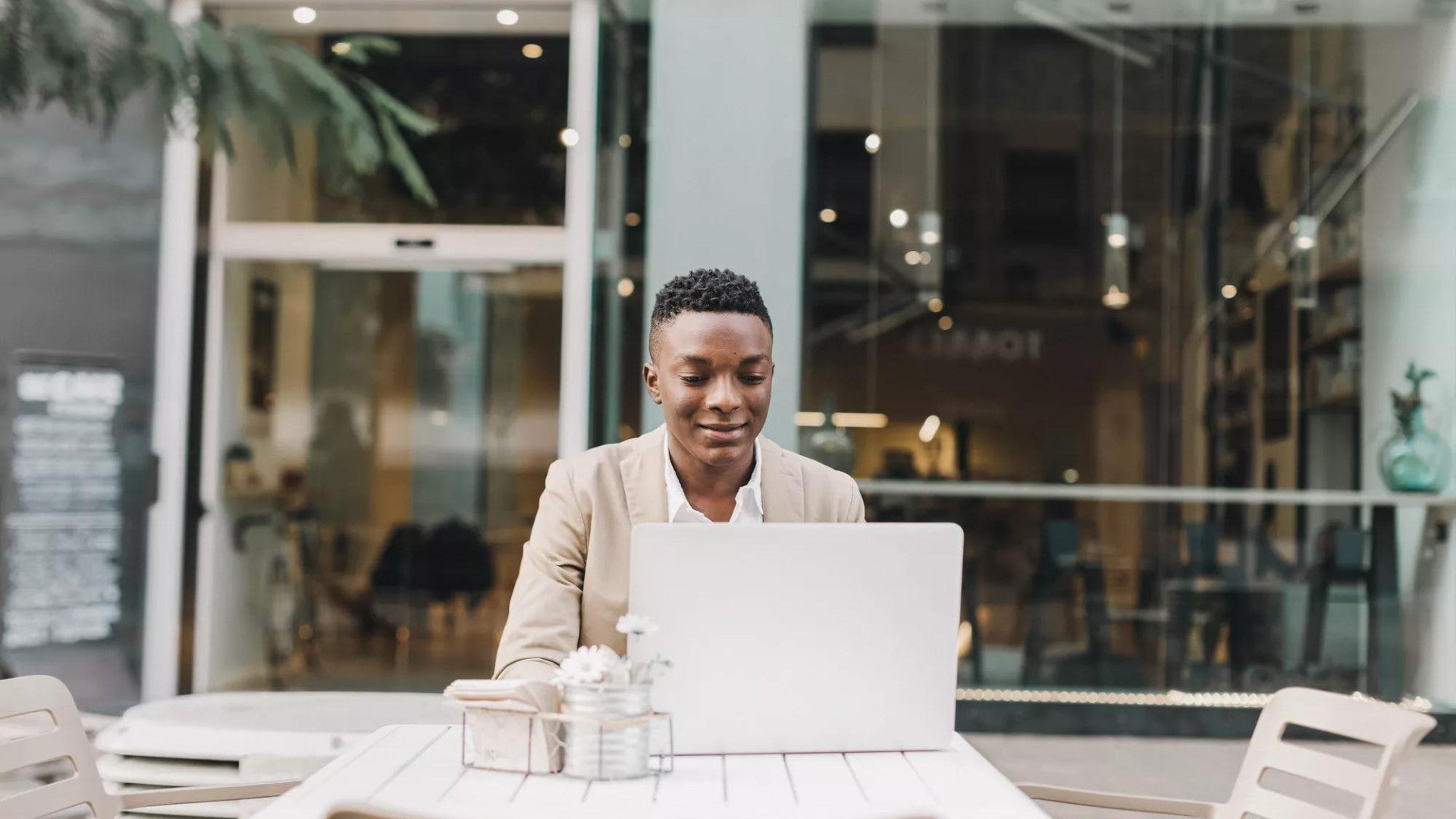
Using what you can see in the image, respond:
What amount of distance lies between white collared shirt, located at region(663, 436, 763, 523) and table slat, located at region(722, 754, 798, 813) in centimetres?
55

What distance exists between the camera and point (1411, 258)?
21.8 feet

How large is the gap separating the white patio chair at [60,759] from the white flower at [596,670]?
671 mm

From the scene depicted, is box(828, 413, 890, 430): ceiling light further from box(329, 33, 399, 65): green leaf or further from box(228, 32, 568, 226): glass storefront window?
box(329, 33, 399, 65): green leaf

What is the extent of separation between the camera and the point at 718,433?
2.27 metres

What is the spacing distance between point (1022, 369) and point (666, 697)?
5.27 metres

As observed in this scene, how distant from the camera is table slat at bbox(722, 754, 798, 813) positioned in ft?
5.63

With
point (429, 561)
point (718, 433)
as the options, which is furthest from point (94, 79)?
point (429, 561)

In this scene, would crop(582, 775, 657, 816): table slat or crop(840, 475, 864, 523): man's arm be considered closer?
crop(582, 775, 657, 816): table slat

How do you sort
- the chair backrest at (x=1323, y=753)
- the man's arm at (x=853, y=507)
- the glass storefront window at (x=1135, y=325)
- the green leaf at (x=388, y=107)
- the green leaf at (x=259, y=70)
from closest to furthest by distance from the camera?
the chair backrest at (x=1323, y=753)
the man's arm at (x=853, y=507)
the green leaf at (x=259, y=70)
the green leaf at (x=388, y=107)
the glass storefront window at (x=1135, y=325)

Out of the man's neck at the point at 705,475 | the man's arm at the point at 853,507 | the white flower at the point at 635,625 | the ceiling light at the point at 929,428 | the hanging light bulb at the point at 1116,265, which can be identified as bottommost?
the white flower at the point at 635,625

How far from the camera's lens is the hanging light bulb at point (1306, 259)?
6.66 m

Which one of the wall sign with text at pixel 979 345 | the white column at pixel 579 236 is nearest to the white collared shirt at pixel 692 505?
the white column at pixel 579 236

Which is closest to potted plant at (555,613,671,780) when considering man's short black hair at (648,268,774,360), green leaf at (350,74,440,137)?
man's short black hair at (648,268,774,360)

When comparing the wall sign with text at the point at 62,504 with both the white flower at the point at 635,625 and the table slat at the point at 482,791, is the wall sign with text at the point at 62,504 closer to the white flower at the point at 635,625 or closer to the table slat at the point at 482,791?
the table slat at the point at 482,791
